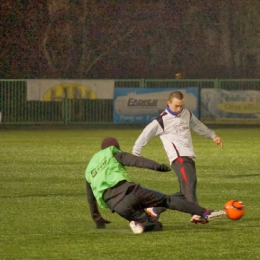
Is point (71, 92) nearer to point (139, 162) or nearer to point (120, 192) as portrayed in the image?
point (120, 192)

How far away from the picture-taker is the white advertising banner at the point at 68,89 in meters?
35.6

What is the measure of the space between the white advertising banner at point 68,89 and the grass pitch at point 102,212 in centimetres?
1050

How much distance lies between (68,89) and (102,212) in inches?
923

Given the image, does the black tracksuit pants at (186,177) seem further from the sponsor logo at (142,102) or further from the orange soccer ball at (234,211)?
the sponsor logo at (142,102)

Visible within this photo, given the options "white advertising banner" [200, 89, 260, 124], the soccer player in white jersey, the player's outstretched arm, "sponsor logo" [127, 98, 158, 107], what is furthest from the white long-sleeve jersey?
"white advertising banner" [200, 89, 260, 124]

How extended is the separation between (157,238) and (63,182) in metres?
6.54

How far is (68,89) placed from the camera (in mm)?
35812

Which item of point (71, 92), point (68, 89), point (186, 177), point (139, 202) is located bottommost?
point (71, 92)

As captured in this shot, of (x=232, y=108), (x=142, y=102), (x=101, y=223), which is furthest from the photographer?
(x=232, y=108)

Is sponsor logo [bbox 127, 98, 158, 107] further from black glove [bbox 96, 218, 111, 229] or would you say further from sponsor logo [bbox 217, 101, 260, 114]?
black glove [bbox 96, 218, 111, 229]

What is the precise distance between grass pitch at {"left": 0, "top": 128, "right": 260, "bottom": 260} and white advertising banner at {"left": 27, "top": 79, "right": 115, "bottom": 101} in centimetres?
1050

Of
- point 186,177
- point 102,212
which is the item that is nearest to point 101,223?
point 186,177

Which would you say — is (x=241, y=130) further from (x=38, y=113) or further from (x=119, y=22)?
(x=119, y=22)

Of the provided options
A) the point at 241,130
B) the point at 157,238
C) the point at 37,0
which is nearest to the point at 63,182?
the point at 157,238
